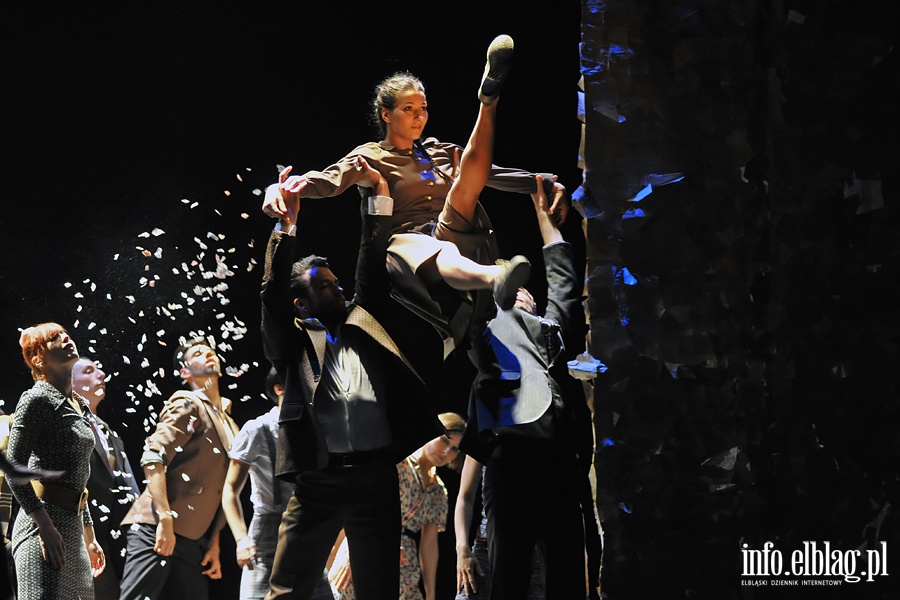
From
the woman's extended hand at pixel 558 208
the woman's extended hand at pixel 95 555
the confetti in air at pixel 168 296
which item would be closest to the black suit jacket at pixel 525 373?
the woman's extended hand at pixel 558 208

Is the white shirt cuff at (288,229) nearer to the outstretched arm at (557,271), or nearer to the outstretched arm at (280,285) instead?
the outstretched arm at (280,285)

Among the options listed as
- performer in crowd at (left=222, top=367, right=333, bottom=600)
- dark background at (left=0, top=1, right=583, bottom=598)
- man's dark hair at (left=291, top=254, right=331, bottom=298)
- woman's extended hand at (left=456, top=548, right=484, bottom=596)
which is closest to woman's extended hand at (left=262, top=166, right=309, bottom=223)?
man's dark hair at (left=291, top=254, right=331, bottom=298)

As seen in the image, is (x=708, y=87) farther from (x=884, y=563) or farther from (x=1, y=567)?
(x=1, y=567)

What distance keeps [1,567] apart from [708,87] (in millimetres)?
2568

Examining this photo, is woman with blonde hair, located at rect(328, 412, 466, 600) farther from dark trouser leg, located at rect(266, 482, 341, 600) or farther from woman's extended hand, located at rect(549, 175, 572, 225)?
woman's extended hand, located at rect(549, 175, 572, 225)

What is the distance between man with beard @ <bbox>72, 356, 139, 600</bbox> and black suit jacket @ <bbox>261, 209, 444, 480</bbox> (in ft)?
4.42

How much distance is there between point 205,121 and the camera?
505cm

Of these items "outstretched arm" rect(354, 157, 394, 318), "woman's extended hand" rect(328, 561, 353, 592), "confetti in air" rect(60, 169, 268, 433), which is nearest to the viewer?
"outstretched arm" rect(354, 157, 394, 318)

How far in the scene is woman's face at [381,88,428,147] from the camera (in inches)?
132

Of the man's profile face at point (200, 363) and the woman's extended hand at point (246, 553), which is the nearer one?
the woman's extended hand at point (246, 553)

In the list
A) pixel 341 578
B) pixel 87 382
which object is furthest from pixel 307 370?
pixel 87 382

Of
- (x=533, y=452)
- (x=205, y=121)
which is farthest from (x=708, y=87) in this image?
(x=205, y=121)

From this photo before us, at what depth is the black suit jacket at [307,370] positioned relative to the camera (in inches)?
112

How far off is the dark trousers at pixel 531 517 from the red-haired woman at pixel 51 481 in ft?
4.22
